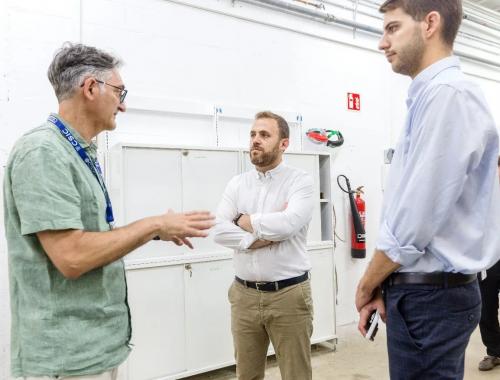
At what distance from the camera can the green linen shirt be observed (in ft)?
3.60

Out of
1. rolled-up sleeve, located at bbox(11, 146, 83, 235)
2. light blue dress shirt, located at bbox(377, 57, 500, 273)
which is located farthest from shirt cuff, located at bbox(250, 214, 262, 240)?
rolled-up sleeve, located at bbox(11, 146, 83, 235)

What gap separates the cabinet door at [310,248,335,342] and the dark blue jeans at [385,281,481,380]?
2.37m

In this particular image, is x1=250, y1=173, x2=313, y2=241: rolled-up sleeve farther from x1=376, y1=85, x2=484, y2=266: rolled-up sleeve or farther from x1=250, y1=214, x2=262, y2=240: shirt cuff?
x1=376, y1=85, x2=484, y2=266: rolled-up sleeve

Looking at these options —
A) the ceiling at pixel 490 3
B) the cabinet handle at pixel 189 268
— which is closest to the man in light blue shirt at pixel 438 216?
the cabinet handle at pixel 189 268

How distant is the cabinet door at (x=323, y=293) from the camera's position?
3.56 meters

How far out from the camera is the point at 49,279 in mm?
1146

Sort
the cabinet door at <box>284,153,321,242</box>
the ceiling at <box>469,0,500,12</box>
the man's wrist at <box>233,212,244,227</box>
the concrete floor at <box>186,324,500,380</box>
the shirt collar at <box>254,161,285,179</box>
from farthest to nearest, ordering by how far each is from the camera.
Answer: the ceiling at <box>469,0,500,12</box> < the cabinet door at <box>284,153,321,242</box> < the concrete floor at <box>186,324,500,380</box> < the shirt collar at <box>254,161,285,179</box> < the man's wrist at <box>233,212,244,227</box>

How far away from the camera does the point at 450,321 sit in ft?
3.64

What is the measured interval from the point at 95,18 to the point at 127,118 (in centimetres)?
76

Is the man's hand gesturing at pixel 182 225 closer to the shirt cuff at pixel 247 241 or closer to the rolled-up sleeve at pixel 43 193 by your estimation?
the rolled-up sleeve at pixel 43 193

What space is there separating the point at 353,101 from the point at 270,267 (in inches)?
112

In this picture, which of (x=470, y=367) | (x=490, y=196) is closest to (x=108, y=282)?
(x=490, y=196)

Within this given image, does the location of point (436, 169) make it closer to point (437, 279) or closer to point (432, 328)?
point (437, 279)

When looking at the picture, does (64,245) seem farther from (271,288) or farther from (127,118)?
(127,118)
